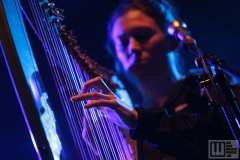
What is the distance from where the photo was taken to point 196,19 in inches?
99.7

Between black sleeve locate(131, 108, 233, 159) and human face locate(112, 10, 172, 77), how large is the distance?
557mm

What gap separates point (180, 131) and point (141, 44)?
2.36 feet

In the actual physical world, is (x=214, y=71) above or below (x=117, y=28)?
below

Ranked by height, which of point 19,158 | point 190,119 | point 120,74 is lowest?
point 190,119

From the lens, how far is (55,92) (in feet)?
3.75

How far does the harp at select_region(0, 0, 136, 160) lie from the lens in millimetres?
597

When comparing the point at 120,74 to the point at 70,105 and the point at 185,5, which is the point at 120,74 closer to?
the point at 185,5

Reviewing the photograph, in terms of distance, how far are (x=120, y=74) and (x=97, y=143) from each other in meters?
1.30

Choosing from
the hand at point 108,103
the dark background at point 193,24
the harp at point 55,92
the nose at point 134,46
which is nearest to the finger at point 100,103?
the hand at point 108,103

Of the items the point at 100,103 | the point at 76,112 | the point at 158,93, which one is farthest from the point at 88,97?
the point at 158,93

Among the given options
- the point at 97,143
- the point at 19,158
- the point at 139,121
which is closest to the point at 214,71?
the point at 139,121

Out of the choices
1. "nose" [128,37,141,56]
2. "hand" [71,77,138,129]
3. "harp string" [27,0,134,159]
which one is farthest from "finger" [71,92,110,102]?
"nose" [128,37,141,56]

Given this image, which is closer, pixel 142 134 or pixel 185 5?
pixel 142 134

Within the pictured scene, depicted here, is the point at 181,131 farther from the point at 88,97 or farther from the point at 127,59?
the point at 127,59
